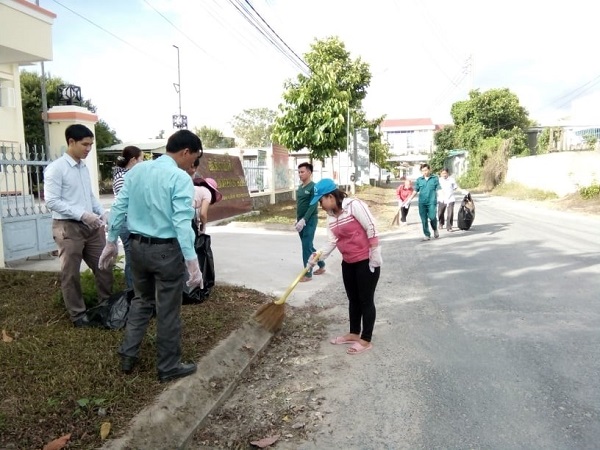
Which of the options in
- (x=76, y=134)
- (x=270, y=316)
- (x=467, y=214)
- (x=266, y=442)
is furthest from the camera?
(x=467, y=214)

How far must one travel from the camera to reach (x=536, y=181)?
27.7 meters

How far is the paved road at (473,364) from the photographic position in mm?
3031

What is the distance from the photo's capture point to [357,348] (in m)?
4.42

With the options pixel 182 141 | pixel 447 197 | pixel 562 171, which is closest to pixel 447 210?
pixel 447 197

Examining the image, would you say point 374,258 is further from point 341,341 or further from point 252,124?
point 252,124

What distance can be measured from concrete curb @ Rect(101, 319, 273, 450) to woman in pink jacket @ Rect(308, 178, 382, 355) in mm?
995

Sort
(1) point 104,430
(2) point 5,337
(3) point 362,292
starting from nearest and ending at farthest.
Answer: (1) point 104,430
(2) point 5,337
(3) point 362,292

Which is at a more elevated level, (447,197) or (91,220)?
(91,220)

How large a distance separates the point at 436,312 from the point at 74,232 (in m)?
3.76

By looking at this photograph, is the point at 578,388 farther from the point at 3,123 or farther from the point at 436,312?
the point at 3,123

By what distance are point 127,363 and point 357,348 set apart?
1.96m

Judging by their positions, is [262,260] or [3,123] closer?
[262,260]

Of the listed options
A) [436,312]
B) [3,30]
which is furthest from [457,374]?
[3,30]

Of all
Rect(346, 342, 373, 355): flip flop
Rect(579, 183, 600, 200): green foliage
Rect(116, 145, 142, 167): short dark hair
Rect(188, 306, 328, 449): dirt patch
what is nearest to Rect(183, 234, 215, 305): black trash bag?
Rect(188, 306, 328, 449): dirt patch
